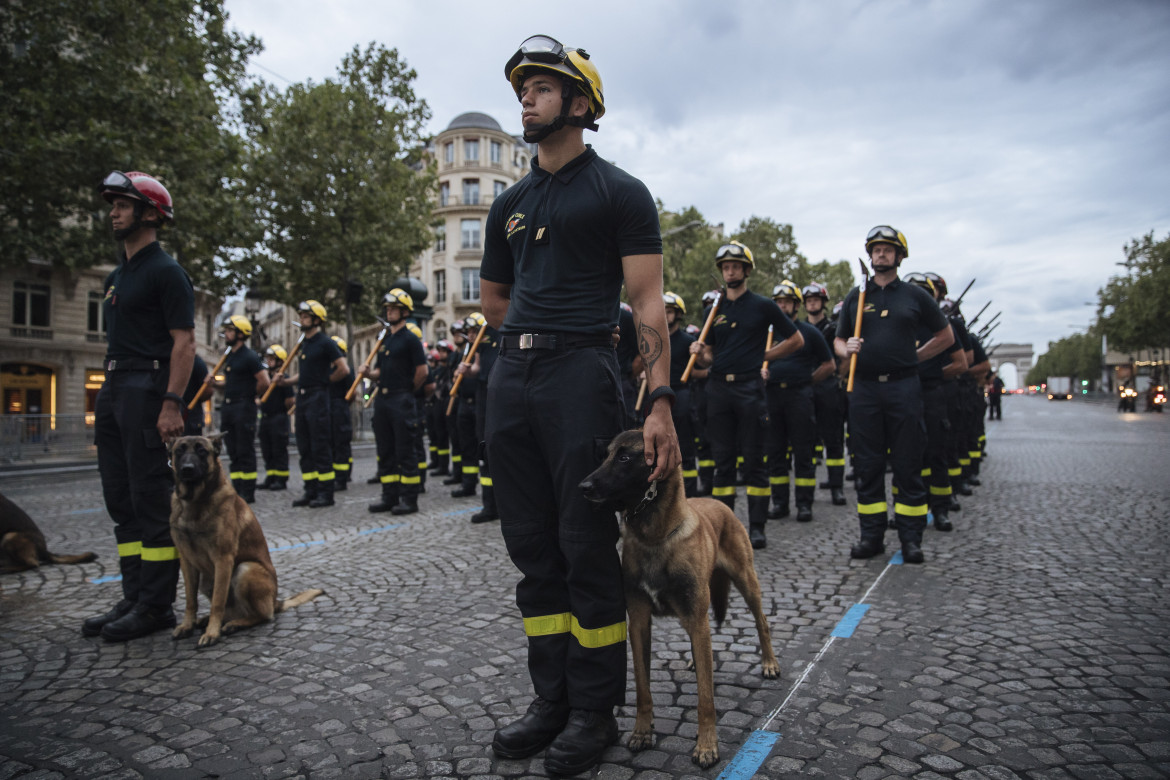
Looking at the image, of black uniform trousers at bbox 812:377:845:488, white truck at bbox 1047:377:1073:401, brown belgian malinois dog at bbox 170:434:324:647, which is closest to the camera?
brown belgian malinois dog at bbox 170:434:324:647

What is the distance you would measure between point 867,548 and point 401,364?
580cm

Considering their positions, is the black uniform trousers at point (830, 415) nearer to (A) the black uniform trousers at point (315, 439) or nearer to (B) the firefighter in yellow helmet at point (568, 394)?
(A) the black uniform trousers at point (315, 439)

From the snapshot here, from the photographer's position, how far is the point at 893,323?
245 inches

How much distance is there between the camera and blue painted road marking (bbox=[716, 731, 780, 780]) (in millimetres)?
2547

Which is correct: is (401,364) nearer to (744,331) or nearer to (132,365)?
(744,331)

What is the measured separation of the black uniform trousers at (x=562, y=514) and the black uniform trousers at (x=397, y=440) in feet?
21.0

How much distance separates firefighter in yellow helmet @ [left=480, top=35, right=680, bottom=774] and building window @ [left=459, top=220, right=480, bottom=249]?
186 ft

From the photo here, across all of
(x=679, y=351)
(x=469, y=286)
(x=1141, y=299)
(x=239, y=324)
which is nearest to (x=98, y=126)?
(x=239, y=324)

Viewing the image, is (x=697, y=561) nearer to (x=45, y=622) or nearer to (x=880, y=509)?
(x=880, y=509)

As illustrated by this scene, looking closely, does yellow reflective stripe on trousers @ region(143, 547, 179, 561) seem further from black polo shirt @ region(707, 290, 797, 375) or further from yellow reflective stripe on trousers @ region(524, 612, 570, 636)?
black polo shirt @ region(707, 290, 797, 375)

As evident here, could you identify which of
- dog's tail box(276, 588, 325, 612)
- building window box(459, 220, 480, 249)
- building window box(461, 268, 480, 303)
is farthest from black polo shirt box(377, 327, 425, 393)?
building window box(459, 220, 480, 249)

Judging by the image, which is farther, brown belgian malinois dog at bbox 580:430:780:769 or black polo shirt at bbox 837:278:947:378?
black polo shirt at bbox 837:278:947:378

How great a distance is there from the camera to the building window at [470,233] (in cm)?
5828

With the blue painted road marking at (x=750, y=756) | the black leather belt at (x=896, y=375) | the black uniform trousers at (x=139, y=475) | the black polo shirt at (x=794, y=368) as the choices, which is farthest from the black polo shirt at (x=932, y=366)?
the black uniform trousers at (x=139, y=475)
